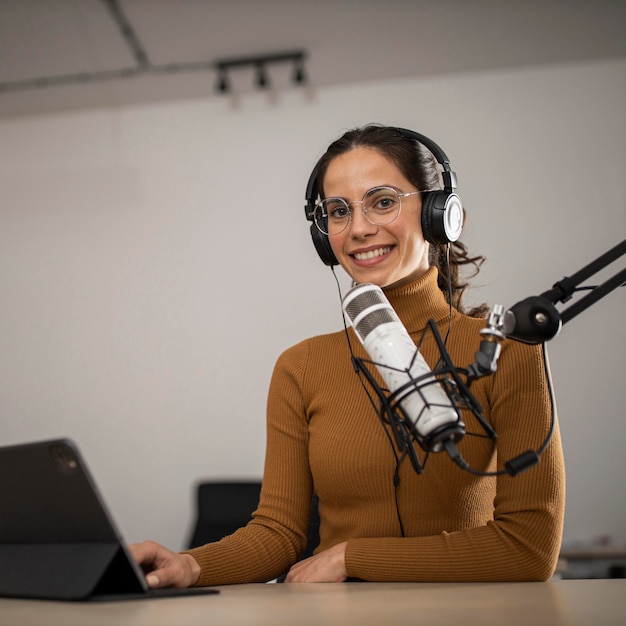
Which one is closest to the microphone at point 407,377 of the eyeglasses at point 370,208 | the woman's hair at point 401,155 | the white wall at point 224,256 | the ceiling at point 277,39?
the eyeglasses at point 370,208

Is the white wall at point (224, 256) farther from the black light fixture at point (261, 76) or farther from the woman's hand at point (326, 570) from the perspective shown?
the woman's hand at point (326, 570)

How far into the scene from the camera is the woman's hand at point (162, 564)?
1065 mm

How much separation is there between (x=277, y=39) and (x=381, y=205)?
2817 mm

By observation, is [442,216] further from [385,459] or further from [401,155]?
[385,459]

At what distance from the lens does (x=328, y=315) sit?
4.10m

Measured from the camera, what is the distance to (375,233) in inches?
56.2

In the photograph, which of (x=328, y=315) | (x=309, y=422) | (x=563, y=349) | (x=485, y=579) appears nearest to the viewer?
(x=485, y=579)

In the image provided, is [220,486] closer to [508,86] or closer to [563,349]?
[563,349]

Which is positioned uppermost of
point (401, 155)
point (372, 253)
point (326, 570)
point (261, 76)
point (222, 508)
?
point (261, 76)

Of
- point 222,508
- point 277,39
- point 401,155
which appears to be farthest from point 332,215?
point 277,39

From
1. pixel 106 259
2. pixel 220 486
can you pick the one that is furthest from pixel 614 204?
pixel 106 259

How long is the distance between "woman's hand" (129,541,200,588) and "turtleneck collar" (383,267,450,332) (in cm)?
→ 65

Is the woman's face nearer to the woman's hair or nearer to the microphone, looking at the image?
Answer: the woman's hair

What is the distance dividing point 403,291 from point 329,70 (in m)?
2.92
